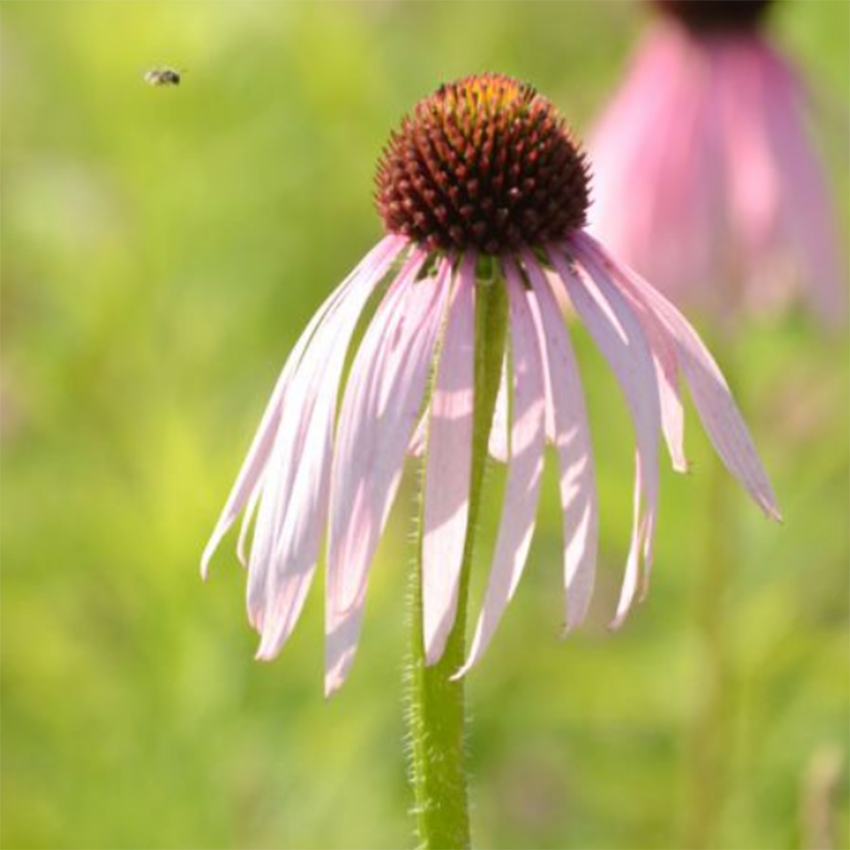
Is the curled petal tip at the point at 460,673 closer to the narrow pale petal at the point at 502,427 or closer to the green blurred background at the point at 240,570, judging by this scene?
the narrow pale petal at the point at 502,427

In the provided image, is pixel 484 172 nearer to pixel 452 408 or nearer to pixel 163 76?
pixel 452 408

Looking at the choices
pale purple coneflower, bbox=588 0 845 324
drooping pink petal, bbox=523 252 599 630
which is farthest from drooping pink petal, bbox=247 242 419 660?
pale purple coneflower, bbox=588 0 845 324

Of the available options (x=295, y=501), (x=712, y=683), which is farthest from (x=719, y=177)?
(x=295, y=501)

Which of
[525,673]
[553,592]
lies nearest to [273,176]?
[553,592]

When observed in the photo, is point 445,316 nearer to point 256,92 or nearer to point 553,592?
point 553,592

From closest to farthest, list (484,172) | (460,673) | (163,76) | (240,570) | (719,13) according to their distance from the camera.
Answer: (460,673), (484,172), (163,76), (240,570), (719,13)

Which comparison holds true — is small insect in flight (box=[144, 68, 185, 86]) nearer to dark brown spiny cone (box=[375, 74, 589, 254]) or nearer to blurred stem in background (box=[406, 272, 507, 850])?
dark brown spiny cone (box=[375, 74, 589, 254])

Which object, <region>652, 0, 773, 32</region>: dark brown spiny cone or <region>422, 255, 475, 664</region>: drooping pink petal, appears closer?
<region>422, 255, 475, 664</region>: drooping pink petal
